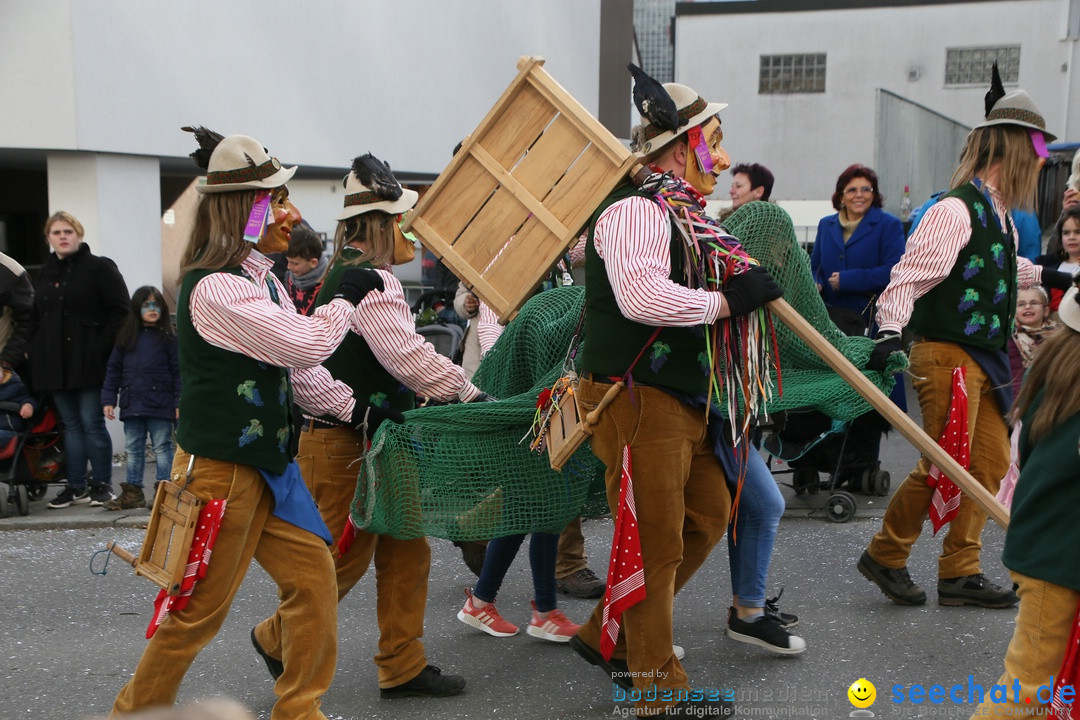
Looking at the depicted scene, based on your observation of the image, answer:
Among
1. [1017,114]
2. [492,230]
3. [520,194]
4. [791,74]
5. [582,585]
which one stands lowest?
[582,585]

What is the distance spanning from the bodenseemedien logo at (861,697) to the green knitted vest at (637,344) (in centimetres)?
127

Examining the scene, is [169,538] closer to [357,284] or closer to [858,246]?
[357,284]

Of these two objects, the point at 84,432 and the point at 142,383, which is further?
the point at 84,432

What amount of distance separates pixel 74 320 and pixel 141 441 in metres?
0.91

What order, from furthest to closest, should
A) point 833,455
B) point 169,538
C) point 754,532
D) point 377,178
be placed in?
point 833,455, point 754,532, point 377,178, point 169,538

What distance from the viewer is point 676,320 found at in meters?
3.59

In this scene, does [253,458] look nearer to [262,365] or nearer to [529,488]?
[262,365]

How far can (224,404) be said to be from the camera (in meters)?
3.53

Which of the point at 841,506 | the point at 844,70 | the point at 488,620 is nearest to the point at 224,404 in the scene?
the point at 488,620

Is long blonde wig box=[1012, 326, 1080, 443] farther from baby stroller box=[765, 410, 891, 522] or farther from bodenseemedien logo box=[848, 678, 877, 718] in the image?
baby stroller box=[765, 410, 891, 522]

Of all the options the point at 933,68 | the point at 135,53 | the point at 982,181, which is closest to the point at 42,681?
the point at 982,181

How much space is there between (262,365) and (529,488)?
4.21ft

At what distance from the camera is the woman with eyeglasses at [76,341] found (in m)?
7.59

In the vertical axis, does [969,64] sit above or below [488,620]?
above
